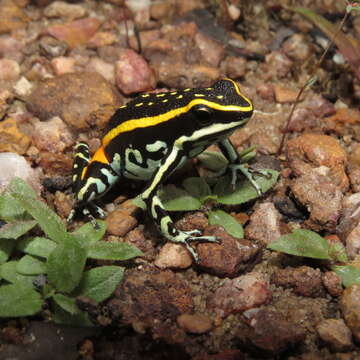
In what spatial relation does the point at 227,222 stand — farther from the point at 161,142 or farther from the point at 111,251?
the point at 111,251

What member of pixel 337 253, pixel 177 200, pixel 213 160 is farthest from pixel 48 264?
pixel 337 253

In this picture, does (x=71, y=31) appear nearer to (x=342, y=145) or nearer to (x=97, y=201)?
(x=97, y=201)

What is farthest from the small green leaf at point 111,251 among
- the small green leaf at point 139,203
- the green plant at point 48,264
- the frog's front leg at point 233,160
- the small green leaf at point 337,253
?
the small green leaf at point 337,253

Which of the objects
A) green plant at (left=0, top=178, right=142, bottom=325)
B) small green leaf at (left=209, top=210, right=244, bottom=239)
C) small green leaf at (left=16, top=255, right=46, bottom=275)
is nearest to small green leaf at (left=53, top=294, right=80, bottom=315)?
green plant at (left=0, top=178, right=142, bottom=325)

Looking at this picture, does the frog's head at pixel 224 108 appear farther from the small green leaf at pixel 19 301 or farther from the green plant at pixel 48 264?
the small green leaf at pixel 19 301

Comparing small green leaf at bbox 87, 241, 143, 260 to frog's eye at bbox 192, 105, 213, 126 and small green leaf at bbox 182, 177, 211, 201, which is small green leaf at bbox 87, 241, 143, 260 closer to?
small green leaf at bbox 182, 177, 211, 201

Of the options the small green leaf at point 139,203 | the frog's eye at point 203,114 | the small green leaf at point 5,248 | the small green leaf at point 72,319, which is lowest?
the small green leaf at point 5,248
